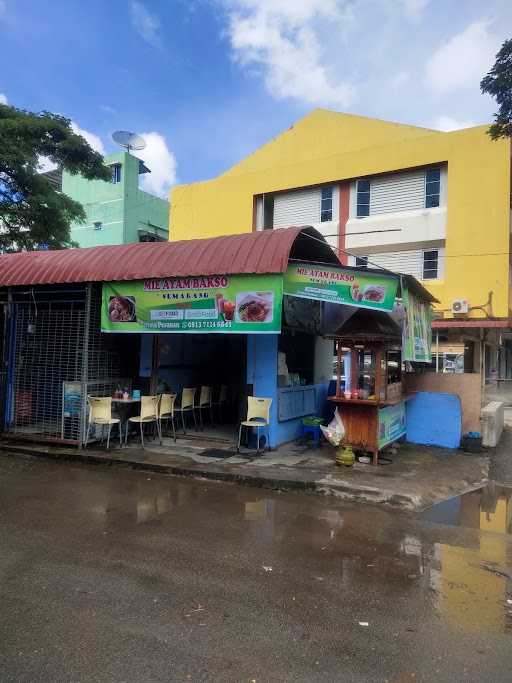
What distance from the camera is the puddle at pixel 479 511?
5824 millimetres

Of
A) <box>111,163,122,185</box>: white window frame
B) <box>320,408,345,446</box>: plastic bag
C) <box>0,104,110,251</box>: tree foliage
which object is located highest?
<box>111,163,122,185</box>: white window frame

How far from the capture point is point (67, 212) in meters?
15.8

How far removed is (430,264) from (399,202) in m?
2.94

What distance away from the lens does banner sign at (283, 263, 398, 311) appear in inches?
286

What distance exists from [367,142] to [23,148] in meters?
15.2

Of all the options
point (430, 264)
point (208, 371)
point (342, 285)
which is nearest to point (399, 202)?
point (430, 264)

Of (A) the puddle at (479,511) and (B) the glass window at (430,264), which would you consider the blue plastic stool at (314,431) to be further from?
(B) the glass window at (430,264)

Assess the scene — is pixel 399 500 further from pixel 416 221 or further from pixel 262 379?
pixel 416 221

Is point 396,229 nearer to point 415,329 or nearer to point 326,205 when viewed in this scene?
point 326,205

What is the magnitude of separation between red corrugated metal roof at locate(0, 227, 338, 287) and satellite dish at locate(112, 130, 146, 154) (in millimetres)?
19766

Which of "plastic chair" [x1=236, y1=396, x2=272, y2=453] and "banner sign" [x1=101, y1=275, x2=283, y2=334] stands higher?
"banner sign" [x1=101, y1=275, x2=283, y2=334]

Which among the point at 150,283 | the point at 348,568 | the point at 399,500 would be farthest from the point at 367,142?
the point at 348,568

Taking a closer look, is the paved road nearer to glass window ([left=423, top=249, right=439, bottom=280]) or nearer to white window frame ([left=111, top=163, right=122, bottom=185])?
glass window ([left=423, top=249, right=439, bottom=280])

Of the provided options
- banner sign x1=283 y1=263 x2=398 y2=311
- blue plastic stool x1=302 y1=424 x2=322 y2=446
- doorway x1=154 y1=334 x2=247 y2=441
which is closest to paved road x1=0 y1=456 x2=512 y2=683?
banner sign x1=283 y1=263 x2=398 y2=311
